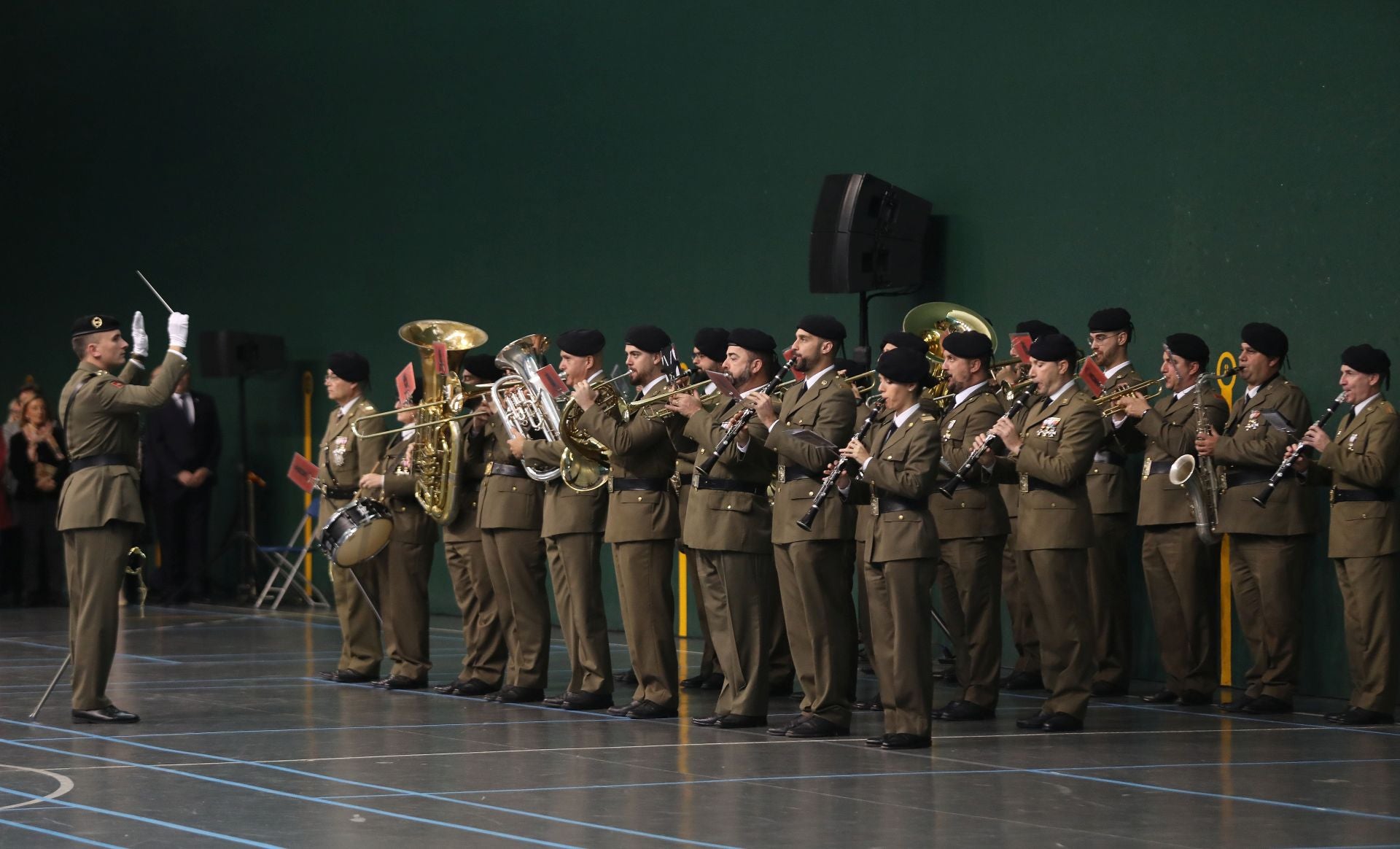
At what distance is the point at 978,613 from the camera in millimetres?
8062

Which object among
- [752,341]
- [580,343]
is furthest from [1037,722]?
[580,343]

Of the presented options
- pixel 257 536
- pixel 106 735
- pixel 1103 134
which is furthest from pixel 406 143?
pixel 106 735

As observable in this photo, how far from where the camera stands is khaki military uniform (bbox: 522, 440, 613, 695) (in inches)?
320

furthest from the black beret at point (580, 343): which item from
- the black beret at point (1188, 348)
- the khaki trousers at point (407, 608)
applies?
the black beret at point (1188, 348)

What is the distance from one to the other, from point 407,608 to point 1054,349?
332 cm

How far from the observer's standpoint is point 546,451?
8.12m

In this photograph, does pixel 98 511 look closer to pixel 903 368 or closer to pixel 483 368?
pixel 483 368

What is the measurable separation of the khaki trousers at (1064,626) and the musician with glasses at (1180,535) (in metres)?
0.91

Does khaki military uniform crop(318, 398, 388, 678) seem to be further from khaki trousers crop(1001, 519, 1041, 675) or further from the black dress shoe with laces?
the black dress shoe with laces

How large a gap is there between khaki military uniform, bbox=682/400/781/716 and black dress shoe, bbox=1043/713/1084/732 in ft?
3.70

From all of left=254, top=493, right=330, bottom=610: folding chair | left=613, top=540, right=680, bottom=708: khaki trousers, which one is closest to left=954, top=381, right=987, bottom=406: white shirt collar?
left=613, top=540, right=680, bottom=708: khaki trousers

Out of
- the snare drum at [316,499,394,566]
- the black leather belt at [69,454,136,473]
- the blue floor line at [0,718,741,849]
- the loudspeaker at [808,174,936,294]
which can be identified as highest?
the loudspeaker at [808,174,936,294]

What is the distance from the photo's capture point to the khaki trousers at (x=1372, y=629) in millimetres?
7734

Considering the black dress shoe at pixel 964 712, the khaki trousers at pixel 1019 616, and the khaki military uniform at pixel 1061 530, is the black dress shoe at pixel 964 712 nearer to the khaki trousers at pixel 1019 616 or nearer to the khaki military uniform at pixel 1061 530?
the khaki military uniform at pixel 1061 530
